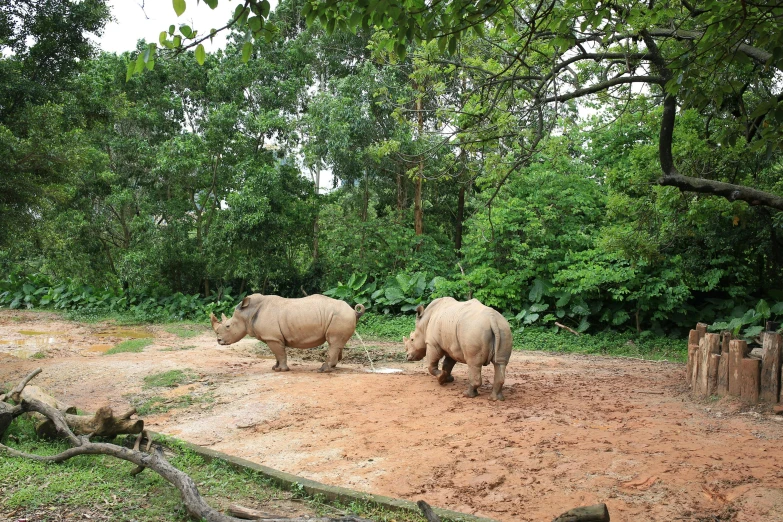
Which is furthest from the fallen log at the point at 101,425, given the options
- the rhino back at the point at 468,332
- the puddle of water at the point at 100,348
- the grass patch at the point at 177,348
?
the puddle of water at the point at 100,348

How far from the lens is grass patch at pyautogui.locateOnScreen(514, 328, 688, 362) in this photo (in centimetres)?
1459

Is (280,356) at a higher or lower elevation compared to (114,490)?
higher

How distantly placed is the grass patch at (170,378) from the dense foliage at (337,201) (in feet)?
16.9

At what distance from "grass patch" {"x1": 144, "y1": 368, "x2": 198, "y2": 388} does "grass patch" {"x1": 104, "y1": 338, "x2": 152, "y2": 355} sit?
3577mm

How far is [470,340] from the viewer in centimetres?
914

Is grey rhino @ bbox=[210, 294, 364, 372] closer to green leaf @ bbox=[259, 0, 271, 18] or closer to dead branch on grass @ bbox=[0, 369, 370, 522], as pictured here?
dead branch on grass @ bbox=[0, 369, 370, 522]

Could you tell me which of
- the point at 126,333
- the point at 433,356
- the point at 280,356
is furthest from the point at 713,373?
the point at 126,333

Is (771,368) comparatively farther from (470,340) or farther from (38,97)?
(38,97)

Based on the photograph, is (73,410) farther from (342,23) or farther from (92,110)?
(92,110)

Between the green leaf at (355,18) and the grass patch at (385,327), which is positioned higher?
the green leaf at (355,18)

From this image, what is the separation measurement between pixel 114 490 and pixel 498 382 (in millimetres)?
5224

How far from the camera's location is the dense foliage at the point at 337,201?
13.1 meters

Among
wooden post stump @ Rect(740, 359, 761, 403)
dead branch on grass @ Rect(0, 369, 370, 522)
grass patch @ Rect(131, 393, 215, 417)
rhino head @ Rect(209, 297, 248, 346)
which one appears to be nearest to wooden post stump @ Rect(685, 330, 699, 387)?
wooden post stump @ Rect(740, 359, 761, 403)

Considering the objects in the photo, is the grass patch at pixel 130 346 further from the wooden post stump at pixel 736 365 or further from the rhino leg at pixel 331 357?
the wooden post stump at pixel 736 365
